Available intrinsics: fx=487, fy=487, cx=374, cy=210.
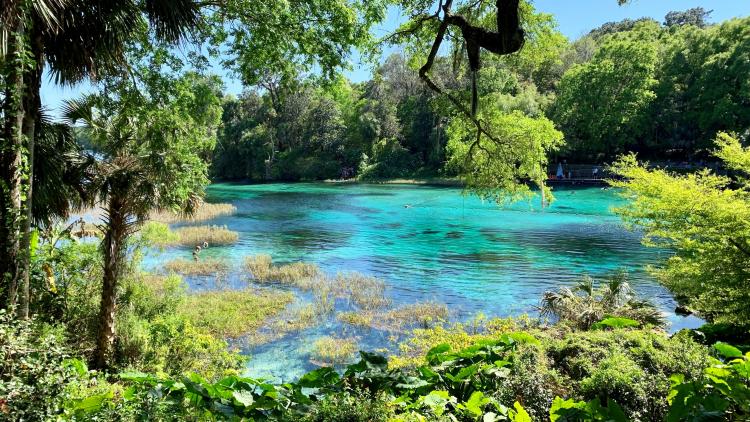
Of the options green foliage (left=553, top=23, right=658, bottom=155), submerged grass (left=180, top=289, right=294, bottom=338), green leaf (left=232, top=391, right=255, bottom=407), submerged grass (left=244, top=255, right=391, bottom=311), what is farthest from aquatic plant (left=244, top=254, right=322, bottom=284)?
green foliage (left=553, top=23, right=658, bottom=155)

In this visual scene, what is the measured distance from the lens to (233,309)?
1395 cm

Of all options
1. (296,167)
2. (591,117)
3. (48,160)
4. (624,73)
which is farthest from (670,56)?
(48,160)

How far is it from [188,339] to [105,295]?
5.98ft

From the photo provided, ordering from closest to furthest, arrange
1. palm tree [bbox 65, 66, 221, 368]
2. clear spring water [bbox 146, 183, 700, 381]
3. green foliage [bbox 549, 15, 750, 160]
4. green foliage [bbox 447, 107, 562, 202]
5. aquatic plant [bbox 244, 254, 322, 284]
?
palm tree [bbox 65, 66, 221, 368] → green foliage [bbox 447, 107, 562, 202] → clear spring water [bbox 146, 183, 700, 381] → aquatic plant [bbox 244, 254, 322, 284] → green foliage [bbox 549, 15, 750, 160]

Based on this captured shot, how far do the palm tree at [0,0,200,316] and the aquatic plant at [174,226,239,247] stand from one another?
61.6 ft

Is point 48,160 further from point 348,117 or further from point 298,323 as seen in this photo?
point 348,117

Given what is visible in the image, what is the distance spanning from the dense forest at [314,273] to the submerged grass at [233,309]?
0.08 metres

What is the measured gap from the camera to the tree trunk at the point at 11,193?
222 inches

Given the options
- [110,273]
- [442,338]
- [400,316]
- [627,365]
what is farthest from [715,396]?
[400,316]

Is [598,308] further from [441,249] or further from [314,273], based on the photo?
[441,249]

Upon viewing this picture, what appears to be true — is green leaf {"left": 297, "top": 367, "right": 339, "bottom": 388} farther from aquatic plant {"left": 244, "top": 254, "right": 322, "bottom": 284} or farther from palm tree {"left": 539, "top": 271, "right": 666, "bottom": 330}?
aquatic plant {"left": 244, "top": 254, "right": 322, "bottom": 284}

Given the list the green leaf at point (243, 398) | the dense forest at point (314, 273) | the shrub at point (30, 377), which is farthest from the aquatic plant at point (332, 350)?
the shrub at point (30, 377)

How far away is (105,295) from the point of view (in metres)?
9.30

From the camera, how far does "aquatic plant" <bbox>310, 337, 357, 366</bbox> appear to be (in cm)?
1089
